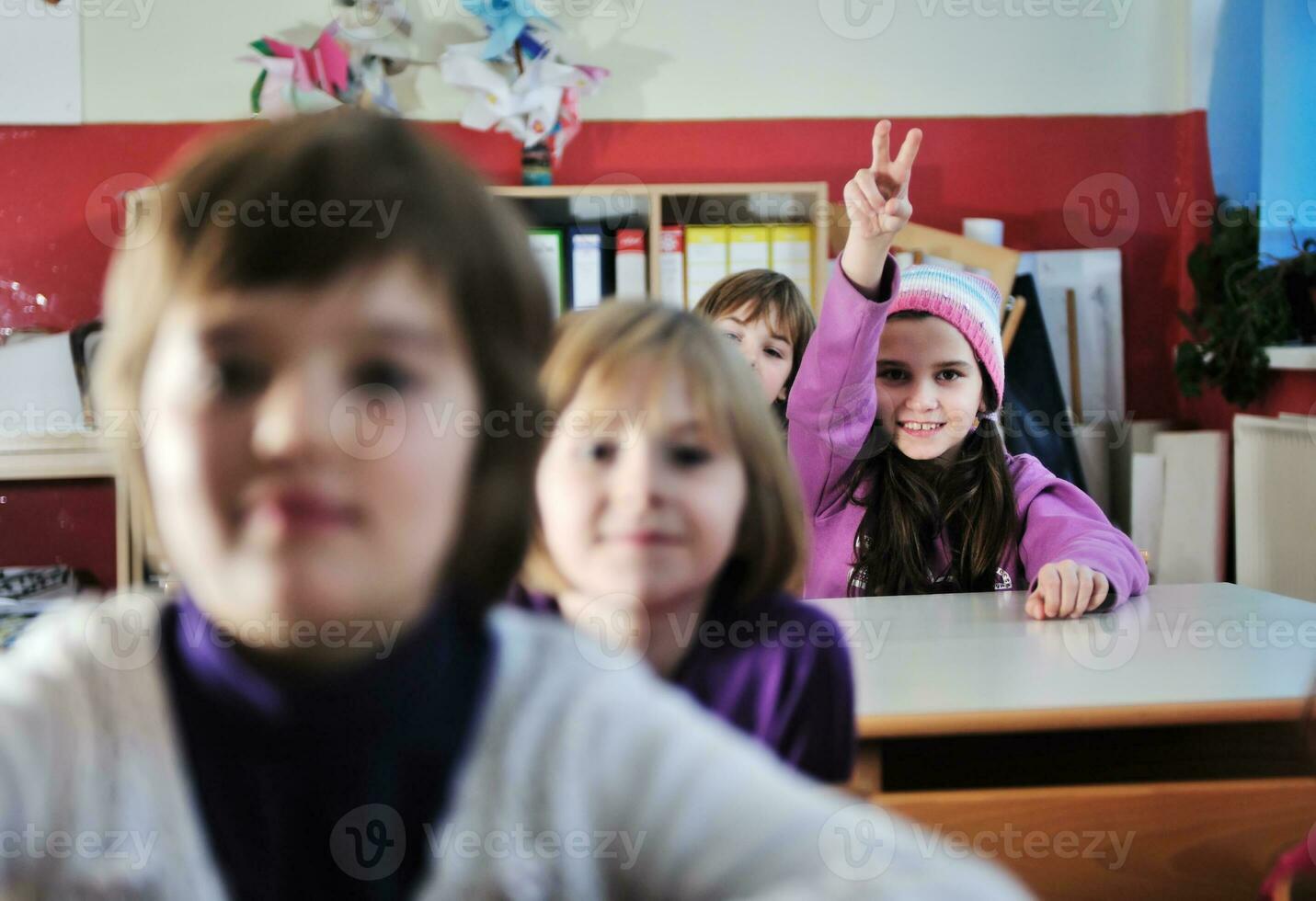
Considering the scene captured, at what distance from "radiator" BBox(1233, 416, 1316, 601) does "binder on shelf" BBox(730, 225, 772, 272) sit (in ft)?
4.82

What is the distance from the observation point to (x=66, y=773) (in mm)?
442

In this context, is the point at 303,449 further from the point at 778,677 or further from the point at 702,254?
the point at 702,254

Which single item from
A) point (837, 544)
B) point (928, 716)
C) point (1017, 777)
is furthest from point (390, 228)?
point (837, 544)

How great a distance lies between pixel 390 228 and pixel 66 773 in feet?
0.81

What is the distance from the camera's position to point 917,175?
12.6ft

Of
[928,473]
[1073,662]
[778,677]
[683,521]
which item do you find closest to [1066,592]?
[1073,662]

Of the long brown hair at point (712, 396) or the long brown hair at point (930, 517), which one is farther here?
the long brown hair at point (930, 517)

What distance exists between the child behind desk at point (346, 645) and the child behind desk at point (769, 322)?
1275 mm

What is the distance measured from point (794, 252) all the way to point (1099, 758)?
2381 mm

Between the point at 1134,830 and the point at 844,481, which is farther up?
the point at 844,481

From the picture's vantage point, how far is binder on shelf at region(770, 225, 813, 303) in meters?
3.27

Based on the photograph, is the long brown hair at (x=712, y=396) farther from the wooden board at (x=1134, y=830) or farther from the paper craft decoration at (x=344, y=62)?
the paper craft decoration at (x=344, y=62)

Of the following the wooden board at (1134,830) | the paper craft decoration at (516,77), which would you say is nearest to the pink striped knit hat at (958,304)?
the wooden board at (1134,830)

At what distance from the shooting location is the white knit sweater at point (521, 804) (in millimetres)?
429
